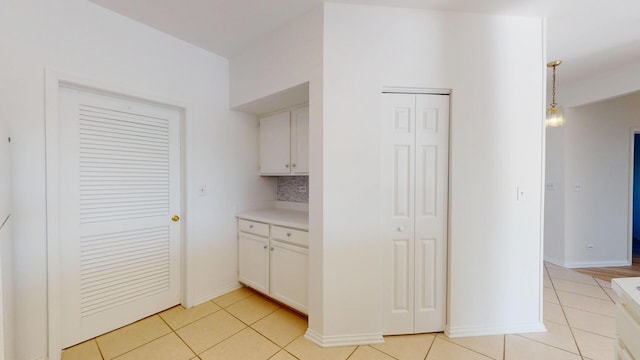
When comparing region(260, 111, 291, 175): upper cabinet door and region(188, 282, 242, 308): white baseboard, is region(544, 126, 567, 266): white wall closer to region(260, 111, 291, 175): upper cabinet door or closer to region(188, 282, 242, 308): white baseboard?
region(260, 111, 291, 175): upper cabinet door

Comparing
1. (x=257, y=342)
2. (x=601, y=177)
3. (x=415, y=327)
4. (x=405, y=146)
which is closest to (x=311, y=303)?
(x=257, y=342)

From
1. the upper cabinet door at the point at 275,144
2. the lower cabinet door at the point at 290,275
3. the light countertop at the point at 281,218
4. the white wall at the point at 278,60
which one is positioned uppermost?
the white wall at the point at 278,60

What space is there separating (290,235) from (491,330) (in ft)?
5.82

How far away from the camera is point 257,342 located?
182 centimetres

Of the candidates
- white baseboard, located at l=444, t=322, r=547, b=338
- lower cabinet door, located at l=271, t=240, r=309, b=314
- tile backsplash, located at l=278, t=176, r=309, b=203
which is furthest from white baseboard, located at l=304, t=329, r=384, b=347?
tile backsplash, located at l=278, t=176, r=309, b=203

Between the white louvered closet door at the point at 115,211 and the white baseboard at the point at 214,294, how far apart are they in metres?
0.15

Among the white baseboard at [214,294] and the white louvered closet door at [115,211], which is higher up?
the white louvered closet door at [115,211]

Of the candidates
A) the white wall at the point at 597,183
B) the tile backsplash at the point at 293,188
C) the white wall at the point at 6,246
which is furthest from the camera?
the white wall at the point at 597,183

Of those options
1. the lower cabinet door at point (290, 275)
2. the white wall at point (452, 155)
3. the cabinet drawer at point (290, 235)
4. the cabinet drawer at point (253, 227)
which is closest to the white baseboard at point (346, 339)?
the white wall at point (452, 155)

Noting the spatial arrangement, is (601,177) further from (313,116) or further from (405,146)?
(313,116)

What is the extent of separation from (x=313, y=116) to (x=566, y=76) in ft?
11.5

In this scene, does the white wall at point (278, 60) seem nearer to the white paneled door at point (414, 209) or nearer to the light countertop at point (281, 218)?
the white paneled door at point (414, 209)

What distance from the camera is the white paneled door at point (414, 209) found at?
1.85 m

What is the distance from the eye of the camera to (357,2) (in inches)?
69.1
